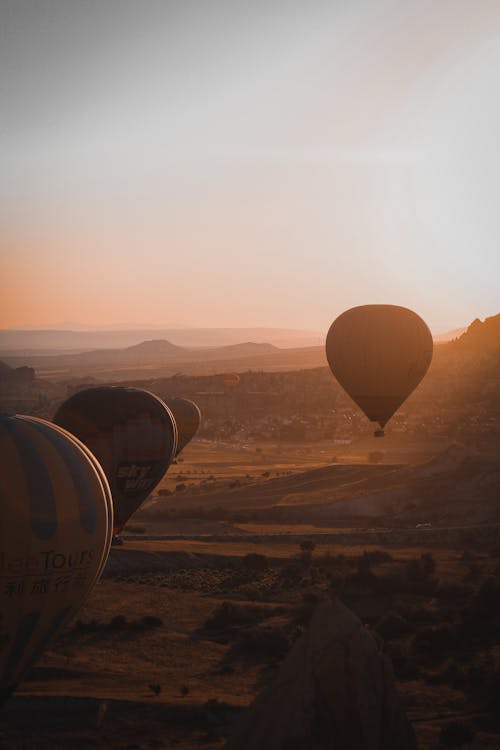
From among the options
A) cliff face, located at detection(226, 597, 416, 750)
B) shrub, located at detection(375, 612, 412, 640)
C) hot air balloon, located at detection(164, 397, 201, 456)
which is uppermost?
hot air balloon, located at detection(164, 397, 201, 456)

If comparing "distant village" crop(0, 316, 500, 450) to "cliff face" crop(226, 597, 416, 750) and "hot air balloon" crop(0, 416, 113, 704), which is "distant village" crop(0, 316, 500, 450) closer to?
"cliff face" crop(226, 597, 416, 750)

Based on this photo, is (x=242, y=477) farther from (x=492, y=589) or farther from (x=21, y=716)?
(x=21, y=716)

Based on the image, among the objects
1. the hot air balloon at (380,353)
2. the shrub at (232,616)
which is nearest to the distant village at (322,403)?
the hot air balloon at (380,353)

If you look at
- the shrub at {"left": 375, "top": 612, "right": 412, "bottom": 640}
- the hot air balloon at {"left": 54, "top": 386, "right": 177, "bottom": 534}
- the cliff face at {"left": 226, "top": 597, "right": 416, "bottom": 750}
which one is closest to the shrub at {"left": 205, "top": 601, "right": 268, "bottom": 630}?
the shrub at {"left": 375, "top": 612, "right": 412, "bottom": 640}

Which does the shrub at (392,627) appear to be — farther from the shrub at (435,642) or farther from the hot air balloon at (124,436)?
the hot air balloon at (124,436)

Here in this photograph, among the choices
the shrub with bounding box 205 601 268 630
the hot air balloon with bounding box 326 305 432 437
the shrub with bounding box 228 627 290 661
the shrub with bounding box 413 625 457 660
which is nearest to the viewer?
the shrub with bounding box 228 627 290 661

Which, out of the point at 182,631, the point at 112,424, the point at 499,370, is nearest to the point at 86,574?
the point at 182,631
